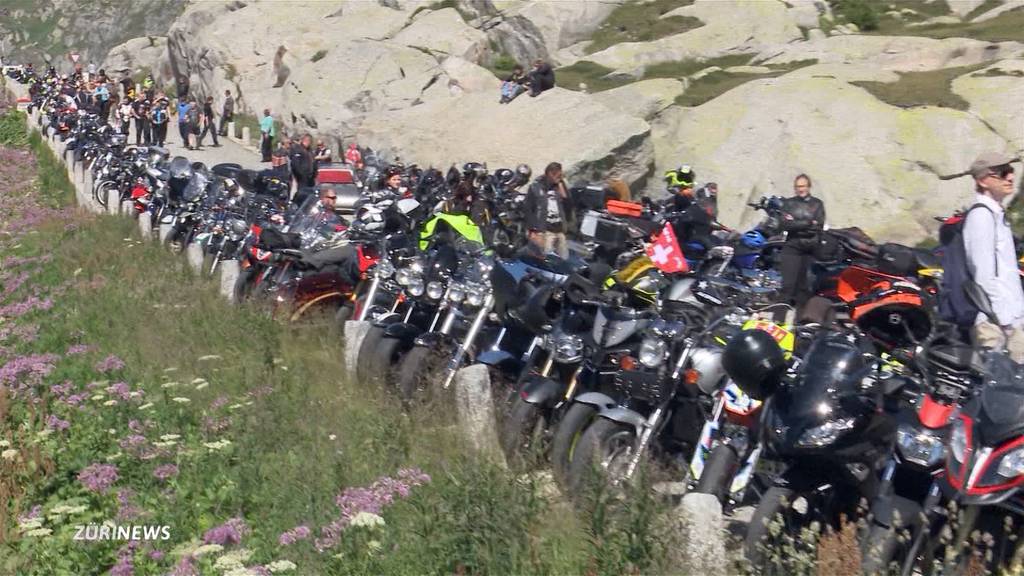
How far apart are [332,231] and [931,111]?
15.7 metres

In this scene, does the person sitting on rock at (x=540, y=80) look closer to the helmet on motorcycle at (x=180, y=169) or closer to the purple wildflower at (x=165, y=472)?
the helmet on motorcycle at (x=180, y=169)

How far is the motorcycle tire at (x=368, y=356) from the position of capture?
8.80 m

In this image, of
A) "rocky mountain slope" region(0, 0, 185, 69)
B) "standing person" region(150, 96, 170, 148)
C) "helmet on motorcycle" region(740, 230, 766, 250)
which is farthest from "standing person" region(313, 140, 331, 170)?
"rocky mountain slope" region(0, 0, 185, 69)

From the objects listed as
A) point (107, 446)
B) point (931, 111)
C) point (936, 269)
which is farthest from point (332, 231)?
point (931, 111)

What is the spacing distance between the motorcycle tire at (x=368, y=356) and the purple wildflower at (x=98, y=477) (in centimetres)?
224

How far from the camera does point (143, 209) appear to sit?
1914cm

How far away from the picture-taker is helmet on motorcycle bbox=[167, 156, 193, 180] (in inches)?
696

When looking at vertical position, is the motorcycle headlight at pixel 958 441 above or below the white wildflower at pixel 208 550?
above

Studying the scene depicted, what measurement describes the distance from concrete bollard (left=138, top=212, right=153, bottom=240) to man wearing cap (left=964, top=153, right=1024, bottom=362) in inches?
521

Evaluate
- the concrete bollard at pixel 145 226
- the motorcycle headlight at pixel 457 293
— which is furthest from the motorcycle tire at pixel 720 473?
the concrete bollard at pixel 145 226

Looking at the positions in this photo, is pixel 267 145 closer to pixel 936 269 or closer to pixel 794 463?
pixel 936 269

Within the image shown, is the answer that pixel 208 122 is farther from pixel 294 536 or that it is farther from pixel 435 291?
pixel 294 536

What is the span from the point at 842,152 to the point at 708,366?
16.5 m

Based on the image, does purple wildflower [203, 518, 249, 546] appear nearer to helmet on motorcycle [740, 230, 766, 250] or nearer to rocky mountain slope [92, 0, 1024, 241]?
helmet on motorcycle [740, 230, 766, 250]
